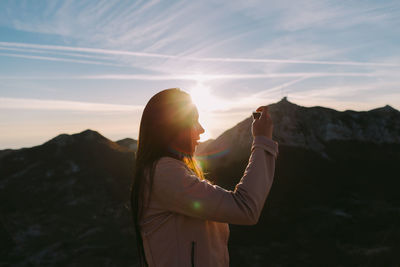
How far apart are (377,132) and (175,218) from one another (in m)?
39.0

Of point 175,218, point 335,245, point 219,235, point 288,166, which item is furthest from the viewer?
point 288,166

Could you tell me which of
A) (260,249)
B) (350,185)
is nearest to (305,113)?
(350,185)

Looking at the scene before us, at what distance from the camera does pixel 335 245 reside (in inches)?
617

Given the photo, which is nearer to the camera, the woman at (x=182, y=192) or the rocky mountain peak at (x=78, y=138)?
the woman at (x=182, y=192)

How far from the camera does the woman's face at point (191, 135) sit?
7.27ft

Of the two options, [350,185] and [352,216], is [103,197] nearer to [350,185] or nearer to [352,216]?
[352,216]

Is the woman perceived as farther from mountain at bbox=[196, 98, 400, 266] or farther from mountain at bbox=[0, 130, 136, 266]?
mountain at bbox=[196, 98, 400, 266]

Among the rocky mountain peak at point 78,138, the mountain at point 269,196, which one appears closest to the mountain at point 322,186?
the mountain at point 269,196

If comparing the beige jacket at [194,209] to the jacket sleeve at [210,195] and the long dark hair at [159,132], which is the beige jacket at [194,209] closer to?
the jacket sleeve at [210,195]

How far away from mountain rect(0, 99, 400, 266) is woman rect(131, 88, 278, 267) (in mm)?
13446

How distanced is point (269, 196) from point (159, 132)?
21945mm

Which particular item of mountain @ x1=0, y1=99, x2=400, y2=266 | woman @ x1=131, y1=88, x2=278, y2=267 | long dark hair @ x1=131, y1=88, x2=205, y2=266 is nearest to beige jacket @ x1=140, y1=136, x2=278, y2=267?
woman @ x1=131, y1=88, x2=278, y2=267

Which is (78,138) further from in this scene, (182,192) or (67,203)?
(182,192)

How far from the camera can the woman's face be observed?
222 cm
